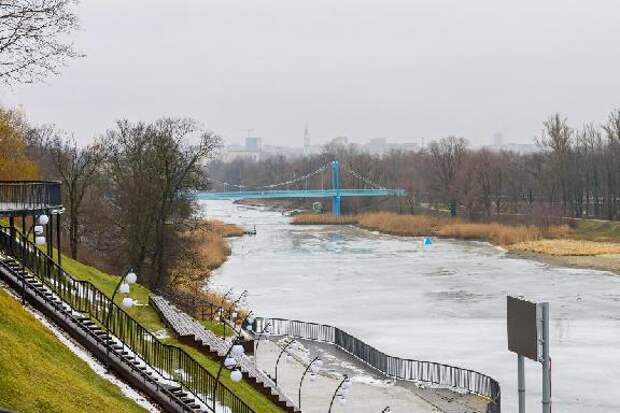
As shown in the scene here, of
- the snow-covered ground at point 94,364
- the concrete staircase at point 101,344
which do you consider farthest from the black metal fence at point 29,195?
the snow-covered ground at point 94,364

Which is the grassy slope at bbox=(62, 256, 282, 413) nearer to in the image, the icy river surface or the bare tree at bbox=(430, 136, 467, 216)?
the icy river surface

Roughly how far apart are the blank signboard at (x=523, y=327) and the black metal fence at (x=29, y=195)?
12.3 meters

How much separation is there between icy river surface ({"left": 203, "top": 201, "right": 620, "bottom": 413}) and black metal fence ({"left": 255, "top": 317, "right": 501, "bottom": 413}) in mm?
571

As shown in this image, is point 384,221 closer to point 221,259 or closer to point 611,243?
point 611,243

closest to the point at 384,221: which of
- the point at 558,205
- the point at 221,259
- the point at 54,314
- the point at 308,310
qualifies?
the point at 558,205

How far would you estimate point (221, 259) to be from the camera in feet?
200

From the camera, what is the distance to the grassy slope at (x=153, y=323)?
17.5 m

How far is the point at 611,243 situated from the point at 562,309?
1457 inches

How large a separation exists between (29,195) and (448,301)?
2637cm

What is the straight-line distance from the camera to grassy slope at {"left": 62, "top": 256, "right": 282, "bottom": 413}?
1755 centimetres

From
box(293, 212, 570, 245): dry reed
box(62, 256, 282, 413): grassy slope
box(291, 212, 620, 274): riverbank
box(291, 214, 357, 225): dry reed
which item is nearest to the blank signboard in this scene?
box(62, 256, 282, 413): grassy slope

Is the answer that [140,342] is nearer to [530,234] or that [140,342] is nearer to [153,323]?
[153,323]

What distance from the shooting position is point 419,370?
26.0 m

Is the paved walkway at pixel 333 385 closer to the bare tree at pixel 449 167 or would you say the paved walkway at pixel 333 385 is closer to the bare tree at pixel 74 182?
the bare tree at pixel 74 182
